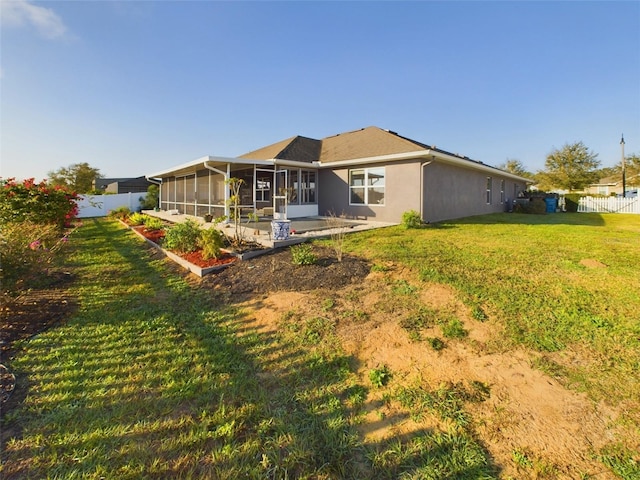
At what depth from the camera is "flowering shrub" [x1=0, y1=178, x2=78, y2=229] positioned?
802 centimetres

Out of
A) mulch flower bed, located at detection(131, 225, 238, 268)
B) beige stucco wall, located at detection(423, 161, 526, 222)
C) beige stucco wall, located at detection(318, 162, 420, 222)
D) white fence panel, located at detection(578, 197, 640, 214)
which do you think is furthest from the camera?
white fence panel, located at detection(578, 197, 640, 214)

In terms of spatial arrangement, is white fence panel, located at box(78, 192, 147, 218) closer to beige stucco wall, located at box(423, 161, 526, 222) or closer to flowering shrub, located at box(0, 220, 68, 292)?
flowering shrub, located at box(0, 220, 68, 292)

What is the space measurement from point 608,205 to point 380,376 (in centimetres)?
2834

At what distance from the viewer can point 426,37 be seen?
11281 mm

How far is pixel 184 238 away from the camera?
722 centimetres

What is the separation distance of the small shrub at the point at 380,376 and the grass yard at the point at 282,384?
0.01 metres

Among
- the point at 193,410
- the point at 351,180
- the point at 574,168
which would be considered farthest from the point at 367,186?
the point at 574,168

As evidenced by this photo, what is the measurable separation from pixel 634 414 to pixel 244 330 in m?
3.72

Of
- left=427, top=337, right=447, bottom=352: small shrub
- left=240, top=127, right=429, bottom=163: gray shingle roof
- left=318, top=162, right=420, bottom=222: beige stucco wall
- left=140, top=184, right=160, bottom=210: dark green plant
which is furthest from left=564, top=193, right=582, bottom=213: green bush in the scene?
left=140, top=184, right=160, bottom=210: dark green plant

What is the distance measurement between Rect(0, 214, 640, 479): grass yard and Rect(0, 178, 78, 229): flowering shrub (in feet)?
17.1

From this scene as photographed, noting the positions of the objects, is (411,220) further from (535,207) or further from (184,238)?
(535,207)

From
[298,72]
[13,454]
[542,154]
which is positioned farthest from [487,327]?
[542,154]

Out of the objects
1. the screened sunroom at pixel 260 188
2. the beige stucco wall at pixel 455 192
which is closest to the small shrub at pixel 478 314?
the beige stucco wall at pixel 455 192

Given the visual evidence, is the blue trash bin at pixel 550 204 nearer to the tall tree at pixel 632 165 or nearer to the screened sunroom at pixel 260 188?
the screened sunroom at pixel 260 188
